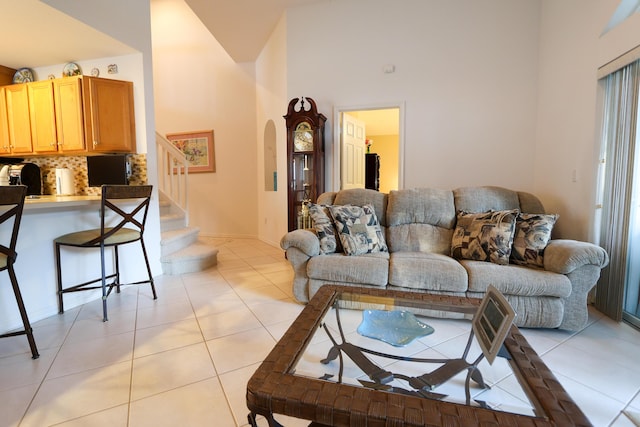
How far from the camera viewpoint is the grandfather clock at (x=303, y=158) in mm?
3746

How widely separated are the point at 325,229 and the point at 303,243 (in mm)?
297

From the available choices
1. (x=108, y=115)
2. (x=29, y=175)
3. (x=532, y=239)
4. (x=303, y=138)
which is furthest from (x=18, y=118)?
(x=532, y=239)

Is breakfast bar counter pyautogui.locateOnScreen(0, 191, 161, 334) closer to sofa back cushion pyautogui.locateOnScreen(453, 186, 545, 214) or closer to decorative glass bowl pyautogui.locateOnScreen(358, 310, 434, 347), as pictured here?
decorative glass bowl pyautogui.locateOnScreen(358, 310, 434, 347)

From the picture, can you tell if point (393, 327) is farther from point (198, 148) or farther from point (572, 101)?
point (198, 148)

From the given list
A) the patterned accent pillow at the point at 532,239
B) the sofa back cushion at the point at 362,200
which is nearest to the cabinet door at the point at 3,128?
the sofa back cushion at the point at 362,200

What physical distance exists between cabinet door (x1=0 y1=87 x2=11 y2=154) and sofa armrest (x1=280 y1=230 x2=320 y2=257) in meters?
3.49

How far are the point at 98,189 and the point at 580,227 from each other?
4.91 metres

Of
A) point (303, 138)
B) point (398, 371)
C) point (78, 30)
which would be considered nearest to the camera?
point (398, 371)

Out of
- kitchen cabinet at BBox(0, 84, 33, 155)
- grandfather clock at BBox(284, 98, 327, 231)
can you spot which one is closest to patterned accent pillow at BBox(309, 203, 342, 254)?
grandfather clock at BBox(284, 98, 327, 231)

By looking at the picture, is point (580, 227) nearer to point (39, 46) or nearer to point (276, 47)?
point (276, 47)

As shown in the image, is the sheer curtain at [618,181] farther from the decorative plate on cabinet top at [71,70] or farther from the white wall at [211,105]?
the decorative plate on cabinet top at [71,70]

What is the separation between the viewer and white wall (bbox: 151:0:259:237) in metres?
5.27

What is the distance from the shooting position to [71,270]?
8.38 feet

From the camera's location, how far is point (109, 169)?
3201 millimetres
